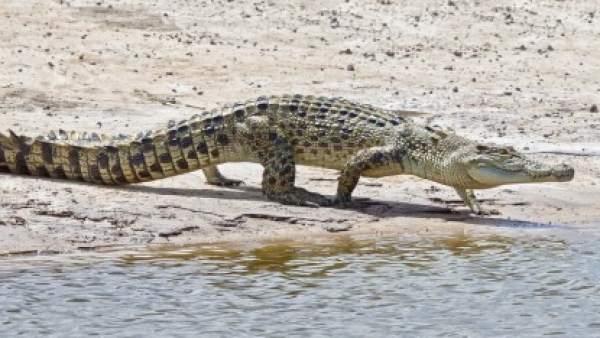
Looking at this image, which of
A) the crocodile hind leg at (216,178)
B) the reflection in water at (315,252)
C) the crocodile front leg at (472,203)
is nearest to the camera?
the reflection in water at (315,252)

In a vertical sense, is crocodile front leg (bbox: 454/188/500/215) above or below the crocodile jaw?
below

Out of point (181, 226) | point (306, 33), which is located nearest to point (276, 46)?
point (306, 33)

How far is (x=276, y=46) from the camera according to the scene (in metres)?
14.4

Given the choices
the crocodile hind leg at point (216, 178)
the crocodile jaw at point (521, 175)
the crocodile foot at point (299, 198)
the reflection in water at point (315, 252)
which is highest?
the crocodile jaw at point (521, 175)

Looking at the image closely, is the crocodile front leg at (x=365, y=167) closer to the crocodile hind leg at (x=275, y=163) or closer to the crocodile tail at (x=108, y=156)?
the crocodile hind leg at (x=275, y=163)

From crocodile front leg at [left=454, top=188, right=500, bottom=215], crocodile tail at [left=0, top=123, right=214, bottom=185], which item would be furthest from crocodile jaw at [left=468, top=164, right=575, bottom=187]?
crocodile tail at [left=0, top=123, right=214, bottom=185]

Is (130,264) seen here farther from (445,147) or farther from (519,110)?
(519,110)

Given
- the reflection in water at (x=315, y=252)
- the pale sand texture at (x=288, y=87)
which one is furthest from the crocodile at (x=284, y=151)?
the reflection in water at (x=315, y=252)

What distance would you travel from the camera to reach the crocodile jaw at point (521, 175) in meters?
9.80

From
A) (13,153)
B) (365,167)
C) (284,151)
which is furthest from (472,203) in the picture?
(13,153)

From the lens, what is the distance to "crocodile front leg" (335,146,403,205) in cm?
1007

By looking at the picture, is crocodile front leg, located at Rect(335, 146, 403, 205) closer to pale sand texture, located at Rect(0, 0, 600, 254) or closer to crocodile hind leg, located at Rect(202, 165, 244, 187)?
pale sand texture, located at Rect(0, 0, 600, 254)

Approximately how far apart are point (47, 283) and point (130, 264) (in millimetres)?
676

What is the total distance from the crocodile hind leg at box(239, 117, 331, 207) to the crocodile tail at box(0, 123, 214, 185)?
1.08 ft
